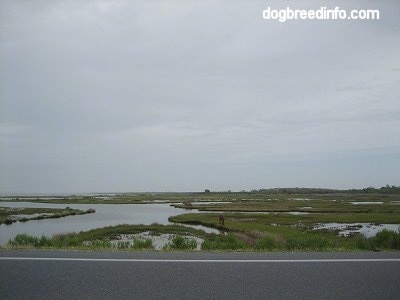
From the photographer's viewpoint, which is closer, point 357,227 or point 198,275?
point 198,275

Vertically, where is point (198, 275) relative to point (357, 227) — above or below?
above

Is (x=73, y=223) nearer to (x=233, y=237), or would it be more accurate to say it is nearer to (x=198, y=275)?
(x=233, y=237)

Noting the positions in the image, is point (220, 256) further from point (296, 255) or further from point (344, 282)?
point (344, 282)

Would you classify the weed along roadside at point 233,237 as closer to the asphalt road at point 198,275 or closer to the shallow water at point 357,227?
the shallow water at point 357,227

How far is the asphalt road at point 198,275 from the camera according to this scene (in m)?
6.38

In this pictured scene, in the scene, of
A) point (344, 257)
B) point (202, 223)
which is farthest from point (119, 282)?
point (202, 223)

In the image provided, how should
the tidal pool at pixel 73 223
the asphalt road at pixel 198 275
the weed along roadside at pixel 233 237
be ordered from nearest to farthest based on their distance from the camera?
the asphalt road at pixel 198 275, the weed along roadside at pixel 233 237, the tidal pool at pixel 73 223

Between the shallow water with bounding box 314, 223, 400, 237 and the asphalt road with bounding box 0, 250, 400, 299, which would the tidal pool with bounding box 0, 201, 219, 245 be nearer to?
the shallow water with bounding box 314, 223, 400, 237

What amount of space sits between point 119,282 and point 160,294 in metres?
1.01

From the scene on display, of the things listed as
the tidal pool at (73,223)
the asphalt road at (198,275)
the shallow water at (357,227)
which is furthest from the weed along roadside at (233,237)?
the tidal pool at (73,223)

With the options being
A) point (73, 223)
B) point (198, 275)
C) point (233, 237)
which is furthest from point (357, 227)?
point (198, 275)

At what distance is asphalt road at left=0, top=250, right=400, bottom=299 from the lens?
638 cm

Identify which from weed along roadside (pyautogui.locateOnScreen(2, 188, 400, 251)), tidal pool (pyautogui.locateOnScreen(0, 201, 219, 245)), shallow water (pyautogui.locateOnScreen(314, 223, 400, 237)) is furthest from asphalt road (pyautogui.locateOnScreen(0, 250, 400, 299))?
shallow water (pyautogui.locateOnScreen(314, 223, 400, 237))

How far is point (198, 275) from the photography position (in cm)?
736
